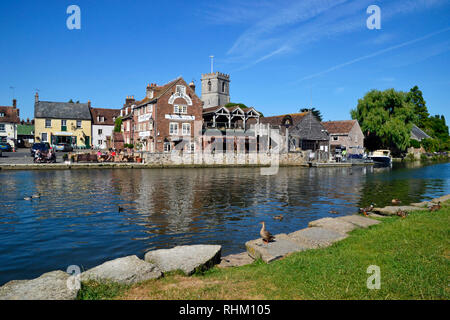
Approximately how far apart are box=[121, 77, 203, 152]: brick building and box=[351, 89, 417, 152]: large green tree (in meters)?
40.5

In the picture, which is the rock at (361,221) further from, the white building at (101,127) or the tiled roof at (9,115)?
the tiled roof at (9,115)

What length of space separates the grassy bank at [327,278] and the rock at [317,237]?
2.38 feet

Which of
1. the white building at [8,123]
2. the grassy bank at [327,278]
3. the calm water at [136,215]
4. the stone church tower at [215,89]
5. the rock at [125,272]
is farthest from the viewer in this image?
the stone church tower at [215,89]

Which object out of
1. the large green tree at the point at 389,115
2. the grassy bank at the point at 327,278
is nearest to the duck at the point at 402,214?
the grassy bank at the point at 327,278

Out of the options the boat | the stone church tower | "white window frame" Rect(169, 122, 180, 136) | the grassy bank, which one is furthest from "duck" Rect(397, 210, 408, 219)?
the stone church tower

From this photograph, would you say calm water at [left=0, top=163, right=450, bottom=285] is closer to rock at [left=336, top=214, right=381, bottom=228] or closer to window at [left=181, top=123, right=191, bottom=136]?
rock at [left=336, top=214, right=381, bottom=228]

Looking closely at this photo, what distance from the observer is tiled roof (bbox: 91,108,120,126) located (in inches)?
3039

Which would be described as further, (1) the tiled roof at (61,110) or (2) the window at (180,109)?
(1) the tiled roof at (61,110)

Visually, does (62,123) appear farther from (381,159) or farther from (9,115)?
(381,159)

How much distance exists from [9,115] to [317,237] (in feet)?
296

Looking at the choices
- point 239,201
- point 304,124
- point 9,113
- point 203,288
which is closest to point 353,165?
point 304,124

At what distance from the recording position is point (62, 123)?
71000 mm

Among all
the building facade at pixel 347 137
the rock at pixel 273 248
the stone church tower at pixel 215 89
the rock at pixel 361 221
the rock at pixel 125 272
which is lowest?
the rock at pixel 273 248

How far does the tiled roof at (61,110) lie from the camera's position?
2736 inches
